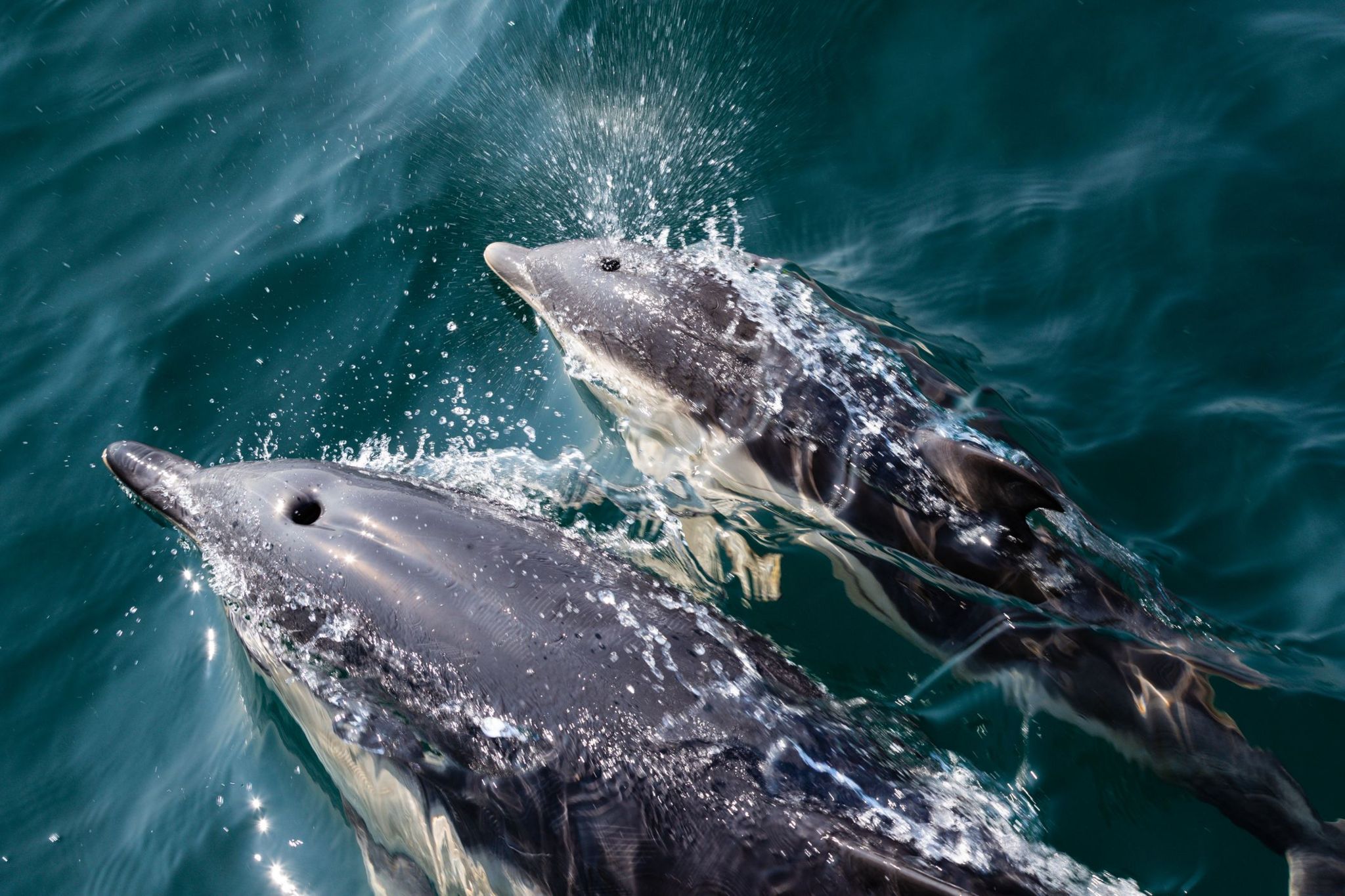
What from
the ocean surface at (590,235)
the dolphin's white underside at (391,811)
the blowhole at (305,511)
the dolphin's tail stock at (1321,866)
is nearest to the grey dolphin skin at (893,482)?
the dolphin's tail stock at (1321,866)

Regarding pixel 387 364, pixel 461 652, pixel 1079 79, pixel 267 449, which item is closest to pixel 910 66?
pixel 1079 79

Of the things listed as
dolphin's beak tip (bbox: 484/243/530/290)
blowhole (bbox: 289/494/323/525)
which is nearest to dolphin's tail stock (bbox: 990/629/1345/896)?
blowhole (bbox: 289/494/323/525)

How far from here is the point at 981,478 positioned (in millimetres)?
4113

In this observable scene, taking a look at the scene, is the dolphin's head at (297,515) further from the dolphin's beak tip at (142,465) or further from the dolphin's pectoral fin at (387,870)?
the dolphin's pectoral fin at (387,870)

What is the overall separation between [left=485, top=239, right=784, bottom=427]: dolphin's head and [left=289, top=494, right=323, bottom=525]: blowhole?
6.10 ft

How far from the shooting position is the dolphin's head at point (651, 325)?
16.4ft

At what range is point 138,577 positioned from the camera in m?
5.10

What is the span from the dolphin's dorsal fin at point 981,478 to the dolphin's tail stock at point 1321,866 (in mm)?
1338

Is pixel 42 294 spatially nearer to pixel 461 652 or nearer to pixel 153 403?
pixel 153 403

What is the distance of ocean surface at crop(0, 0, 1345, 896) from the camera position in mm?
4168

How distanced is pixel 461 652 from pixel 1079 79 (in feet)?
16.6

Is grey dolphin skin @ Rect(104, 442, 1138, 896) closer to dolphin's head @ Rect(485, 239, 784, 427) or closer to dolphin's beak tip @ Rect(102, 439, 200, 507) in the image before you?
dolphin's beak tip @ Rect(102, 439, 200, 507)

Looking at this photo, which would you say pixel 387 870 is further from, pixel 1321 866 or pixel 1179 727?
pixel 1321 866

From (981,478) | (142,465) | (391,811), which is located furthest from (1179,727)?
(142,465)
